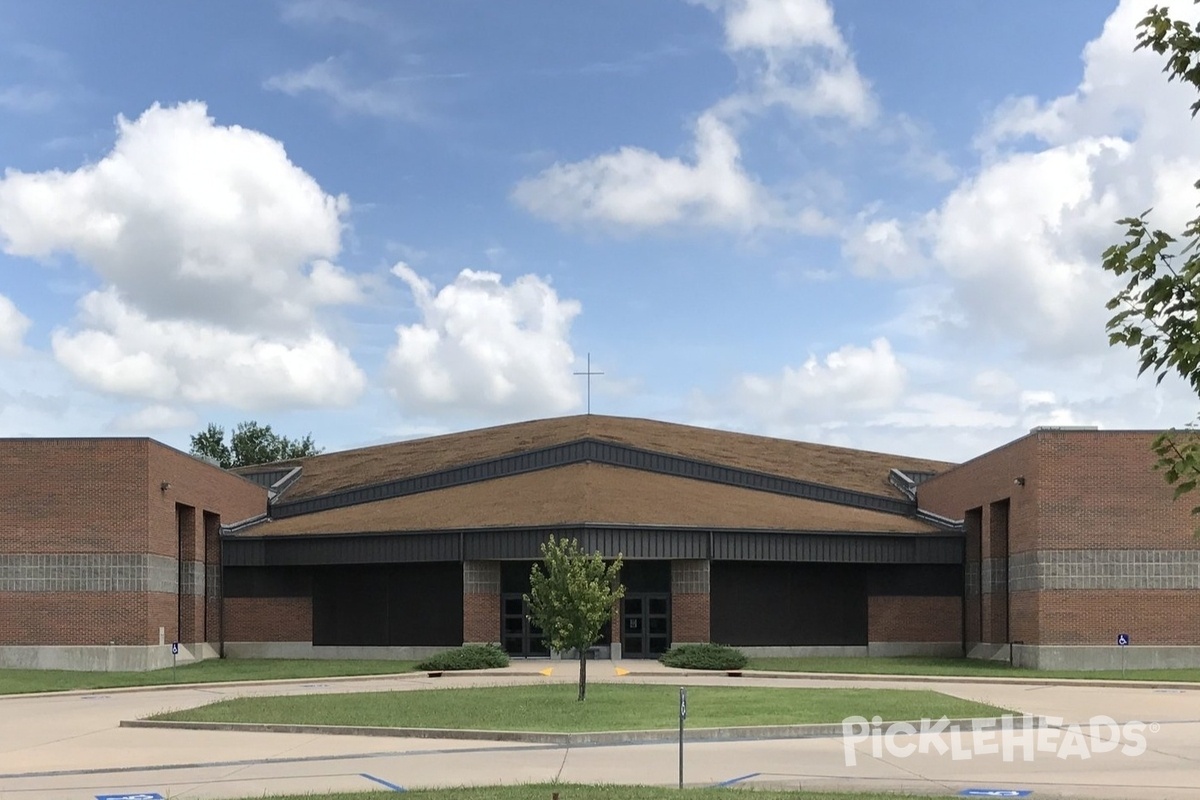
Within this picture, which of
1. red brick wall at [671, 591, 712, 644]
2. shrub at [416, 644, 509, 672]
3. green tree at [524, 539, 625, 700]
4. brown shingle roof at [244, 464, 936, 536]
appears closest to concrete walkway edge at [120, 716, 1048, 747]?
green tree at [524, 539, 625, 700]

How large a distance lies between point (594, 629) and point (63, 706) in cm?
1352

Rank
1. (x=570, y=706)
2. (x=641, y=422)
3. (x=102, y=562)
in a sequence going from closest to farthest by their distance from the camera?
(x=570, y=706)
(x=102, y=562)
(x=641, y=422)

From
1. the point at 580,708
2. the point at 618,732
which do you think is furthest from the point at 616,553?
the point at 618,732

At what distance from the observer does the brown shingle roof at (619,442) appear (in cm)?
6066

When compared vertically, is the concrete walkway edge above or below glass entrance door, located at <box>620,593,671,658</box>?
above

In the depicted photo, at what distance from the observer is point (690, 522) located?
47438 mm

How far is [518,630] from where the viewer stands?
158ft

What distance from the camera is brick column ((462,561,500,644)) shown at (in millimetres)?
46938

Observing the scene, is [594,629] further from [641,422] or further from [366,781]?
[641,422]

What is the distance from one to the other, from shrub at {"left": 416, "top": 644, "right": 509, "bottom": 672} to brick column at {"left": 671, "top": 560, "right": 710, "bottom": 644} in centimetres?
677

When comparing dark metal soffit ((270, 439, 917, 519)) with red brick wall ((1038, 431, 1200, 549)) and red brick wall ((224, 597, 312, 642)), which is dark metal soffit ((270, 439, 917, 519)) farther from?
red brick wall ((1038, 431, 1200, 549))

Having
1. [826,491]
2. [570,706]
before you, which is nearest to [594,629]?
[570,706]

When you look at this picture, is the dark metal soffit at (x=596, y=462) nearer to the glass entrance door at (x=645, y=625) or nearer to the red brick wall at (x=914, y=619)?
the red brick wall at (x=914, y=619)

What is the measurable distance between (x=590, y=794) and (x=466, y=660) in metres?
27.2
